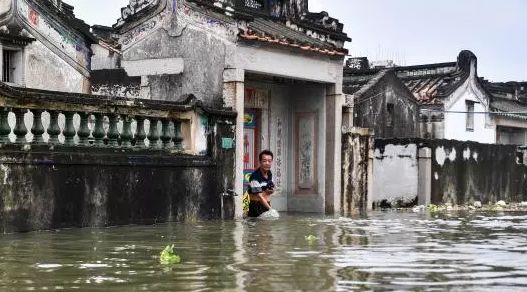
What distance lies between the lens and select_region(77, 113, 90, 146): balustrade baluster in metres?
11.6

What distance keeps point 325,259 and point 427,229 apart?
4758mm

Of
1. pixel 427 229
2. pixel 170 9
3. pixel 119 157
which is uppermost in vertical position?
pixel 170 9

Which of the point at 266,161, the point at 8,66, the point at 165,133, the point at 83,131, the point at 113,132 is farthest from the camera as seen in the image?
the point at 8,66

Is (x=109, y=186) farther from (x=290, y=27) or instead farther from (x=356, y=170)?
(x=290, y=27)

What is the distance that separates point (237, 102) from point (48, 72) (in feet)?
22.1

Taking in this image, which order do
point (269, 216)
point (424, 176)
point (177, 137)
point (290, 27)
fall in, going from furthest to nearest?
point (424, 176), point (290, 27), point (269, 216), point (177, 137)

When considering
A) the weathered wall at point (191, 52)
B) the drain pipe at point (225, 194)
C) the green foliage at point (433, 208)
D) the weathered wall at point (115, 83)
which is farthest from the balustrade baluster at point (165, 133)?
the green foliage at point (433, 208)

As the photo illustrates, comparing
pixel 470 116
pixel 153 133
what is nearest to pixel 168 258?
pixel 153 133

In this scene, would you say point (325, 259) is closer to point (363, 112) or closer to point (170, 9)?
point (170, 9)

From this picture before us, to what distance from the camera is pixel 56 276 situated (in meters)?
6.60

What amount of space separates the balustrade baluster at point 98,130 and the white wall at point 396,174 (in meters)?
10.3

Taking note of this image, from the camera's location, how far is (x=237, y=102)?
1470cm

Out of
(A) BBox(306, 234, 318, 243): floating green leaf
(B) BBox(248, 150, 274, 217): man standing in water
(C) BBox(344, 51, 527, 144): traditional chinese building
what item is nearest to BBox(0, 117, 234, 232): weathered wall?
(B) BBox(248, 150, 274, 217): man standing in water

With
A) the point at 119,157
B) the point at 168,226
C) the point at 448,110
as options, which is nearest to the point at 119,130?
the point at 119,157
